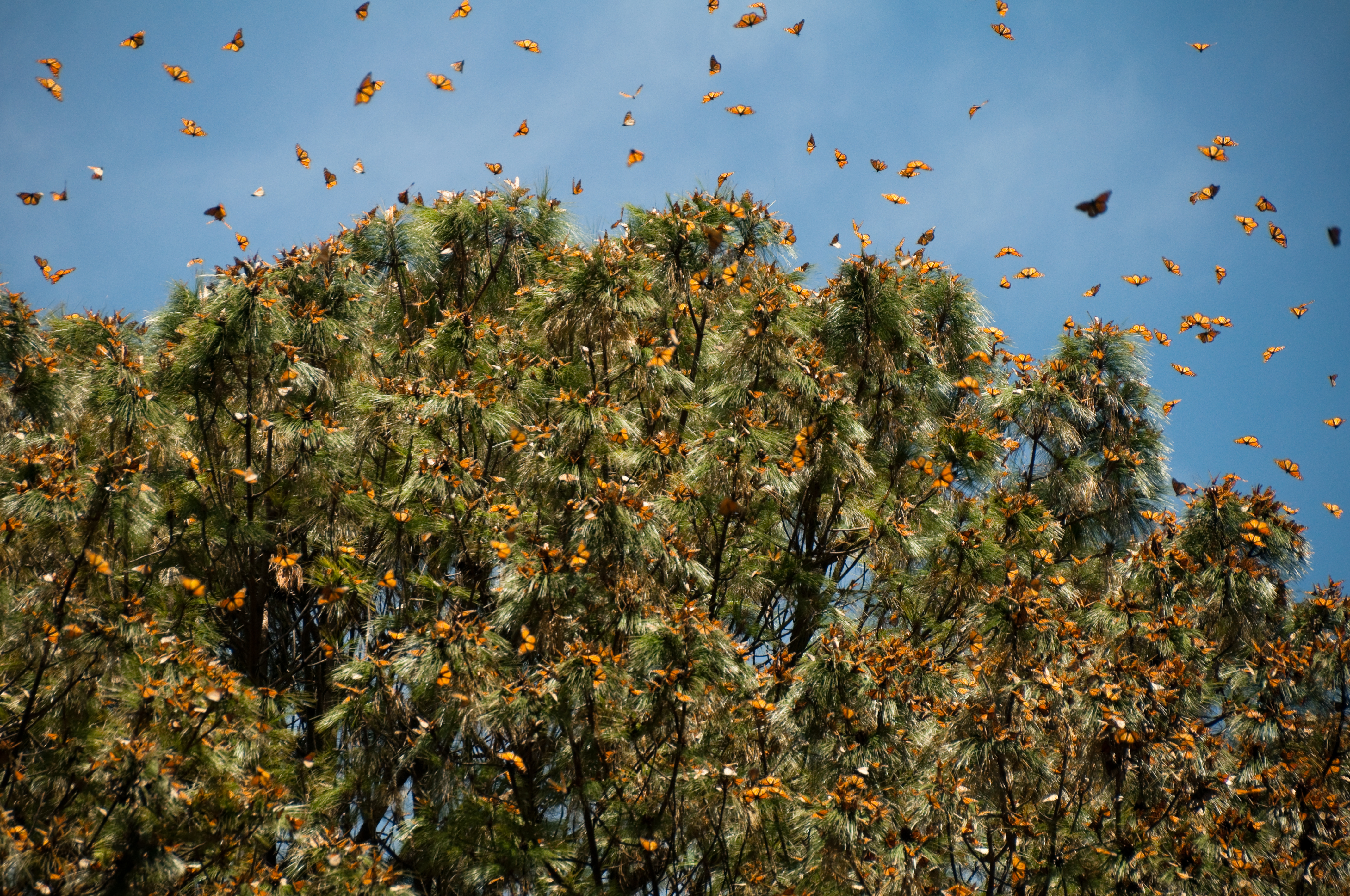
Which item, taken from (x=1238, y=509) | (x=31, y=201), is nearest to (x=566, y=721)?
(x=1238, y=509)

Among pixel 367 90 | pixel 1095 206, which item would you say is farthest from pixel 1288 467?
pixel 367 90

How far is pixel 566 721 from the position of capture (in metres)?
4.41

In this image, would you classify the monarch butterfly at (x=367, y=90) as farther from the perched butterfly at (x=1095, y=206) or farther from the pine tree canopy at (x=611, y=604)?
the perched butterfly at (x=1095, y=206)

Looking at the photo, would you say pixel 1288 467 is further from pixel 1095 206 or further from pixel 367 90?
pixel 367 90

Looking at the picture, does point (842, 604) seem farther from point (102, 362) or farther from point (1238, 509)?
point (102, 362)

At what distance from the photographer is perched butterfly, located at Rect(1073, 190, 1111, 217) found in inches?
216

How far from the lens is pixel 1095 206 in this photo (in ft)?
18.1

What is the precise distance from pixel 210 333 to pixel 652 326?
2531 millimetres

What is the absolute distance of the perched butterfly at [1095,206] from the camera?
216 inches

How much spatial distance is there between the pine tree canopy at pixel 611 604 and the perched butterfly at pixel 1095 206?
1146mm

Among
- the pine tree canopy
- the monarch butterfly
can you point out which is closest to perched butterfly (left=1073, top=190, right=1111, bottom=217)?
the pine tree canopy

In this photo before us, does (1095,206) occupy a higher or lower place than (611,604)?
higher

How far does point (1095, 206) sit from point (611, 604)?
3519 millimetres

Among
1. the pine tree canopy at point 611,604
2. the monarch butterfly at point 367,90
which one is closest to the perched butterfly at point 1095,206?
the pine tree canopy at point 611,604
